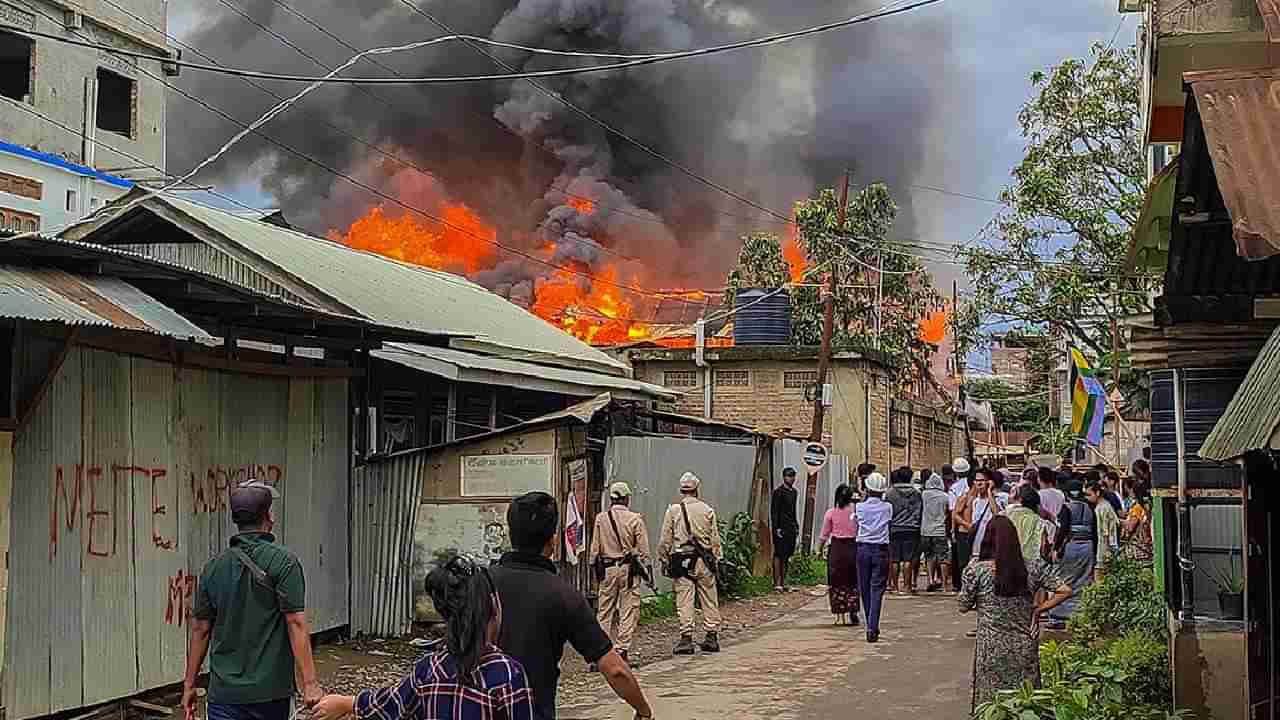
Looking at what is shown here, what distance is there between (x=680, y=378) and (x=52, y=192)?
45.3 ft

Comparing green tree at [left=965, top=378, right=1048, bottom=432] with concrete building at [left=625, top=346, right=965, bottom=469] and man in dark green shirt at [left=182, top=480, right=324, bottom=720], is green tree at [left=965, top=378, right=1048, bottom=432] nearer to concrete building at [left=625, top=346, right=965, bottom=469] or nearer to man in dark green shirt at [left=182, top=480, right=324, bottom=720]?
concrete building at [left=625, top=346, right=965, bottom=469]

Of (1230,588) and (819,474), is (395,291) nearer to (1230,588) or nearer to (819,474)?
(819,474)

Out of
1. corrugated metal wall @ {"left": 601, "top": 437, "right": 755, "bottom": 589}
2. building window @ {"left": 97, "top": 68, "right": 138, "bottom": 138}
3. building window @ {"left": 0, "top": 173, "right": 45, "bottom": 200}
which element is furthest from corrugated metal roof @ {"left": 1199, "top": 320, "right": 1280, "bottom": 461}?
building window @ {"left": 97, "top": 68, "right": 138, "bottom": 138}

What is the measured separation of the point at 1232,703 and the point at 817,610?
9.61 metres

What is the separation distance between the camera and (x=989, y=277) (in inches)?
958

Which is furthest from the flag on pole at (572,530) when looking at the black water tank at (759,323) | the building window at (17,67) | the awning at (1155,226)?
the building window at (17,67)

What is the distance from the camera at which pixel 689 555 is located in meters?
14.2

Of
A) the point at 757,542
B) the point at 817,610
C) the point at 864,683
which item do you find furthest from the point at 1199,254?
the point at 757,542

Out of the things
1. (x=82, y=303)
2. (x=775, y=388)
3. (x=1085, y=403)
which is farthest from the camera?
(x=775, y=388)

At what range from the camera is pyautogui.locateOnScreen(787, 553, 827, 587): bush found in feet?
73.4

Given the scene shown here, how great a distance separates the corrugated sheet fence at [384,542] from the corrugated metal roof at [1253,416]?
908cm

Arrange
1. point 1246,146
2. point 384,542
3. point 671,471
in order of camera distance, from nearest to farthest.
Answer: point 1246,146 < point 384,542 < point 671,471

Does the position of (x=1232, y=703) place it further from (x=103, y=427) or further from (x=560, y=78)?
(x=560, y=78)

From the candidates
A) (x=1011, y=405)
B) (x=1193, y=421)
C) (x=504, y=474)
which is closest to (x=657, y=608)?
(x=504, y=474)
